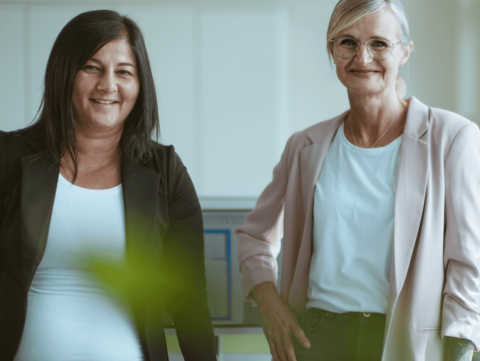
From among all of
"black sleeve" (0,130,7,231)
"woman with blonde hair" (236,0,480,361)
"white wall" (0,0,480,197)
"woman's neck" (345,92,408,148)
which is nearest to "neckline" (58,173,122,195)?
"black sleeve" (0,130,7,231)

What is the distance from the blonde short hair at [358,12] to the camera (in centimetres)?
101

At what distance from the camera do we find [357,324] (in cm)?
97

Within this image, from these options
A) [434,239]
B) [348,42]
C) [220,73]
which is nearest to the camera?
[434,239]

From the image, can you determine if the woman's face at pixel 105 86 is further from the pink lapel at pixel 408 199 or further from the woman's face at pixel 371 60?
the pink lapel at pixel 408 199

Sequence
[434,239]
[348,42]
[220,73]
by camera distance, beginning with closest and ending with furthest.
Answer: [434,239] < [348,42] < [220,73]

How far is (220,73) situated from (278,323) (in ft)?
3.71

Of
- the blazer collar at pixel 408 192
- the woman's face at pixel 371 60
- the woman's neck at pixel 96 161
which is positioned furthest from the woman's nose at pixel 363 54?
the woman's neck at pixel 96 161

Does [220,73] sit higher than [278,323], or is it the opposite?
[220,73]

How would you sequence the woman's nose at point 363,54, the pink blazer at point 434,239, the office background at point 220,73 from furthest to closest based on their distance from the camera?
the office background at point 220,73
the woman's nose at point 363,54
the pink blazer at point 434,239

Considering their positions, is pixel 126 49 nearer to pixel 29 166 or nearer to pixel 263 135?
pixel 29 166

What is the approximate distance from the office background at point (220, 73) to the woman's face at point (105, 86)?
803 millimetres

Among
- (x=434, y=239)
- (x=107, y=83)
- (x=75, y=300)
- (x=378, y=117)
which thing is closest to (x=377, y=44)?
(x=378, y=117)

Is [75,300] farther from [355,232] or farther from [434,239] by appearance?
[434,239]

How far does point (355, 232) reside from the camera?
3.30 ft
